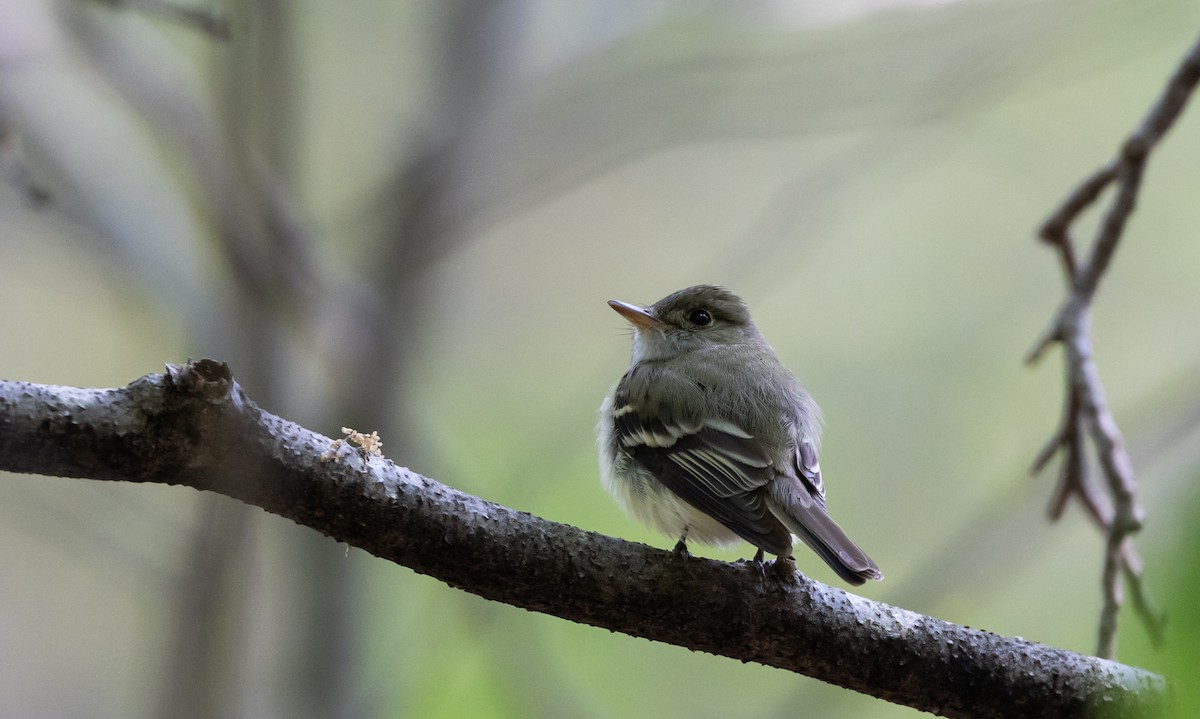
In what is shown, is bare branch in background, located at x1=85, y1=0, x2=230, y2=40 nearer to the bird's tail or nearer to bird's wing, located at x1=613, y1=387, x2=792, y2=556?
bird's wing, located at x1=613, y1=387, x2=792, y2=556

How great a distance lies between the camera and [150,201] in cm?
452

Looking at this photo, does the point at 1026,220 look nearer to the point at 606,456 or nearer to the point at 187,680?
the point at 606,456

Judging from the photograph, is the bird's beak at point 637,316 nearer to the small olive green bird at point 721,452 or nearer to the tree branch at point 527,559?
the small olive green bird at point 721,452

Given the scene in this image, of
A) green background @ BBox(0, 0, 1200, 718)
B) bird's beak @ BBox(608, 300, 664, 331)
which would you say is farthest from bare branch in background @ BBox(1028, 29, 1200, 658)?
bird's beak @ BBox(608, 300, 664, 331)

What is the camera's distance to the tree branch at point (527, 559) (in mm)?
1532

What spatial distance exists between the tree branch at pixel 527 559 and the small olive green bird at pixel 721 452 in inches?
5.2

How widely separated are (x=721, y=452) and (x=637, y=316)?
101 cm

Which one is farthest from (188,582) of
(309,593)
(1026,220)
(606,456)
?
(1026,220)

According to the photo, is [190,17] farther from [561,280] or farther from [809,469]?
[561,280]

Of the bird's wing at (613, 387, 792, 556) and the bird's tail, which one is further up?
the bird's wing at (613, 387, 792, 556)

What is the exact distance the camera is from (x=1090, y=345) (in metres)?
3.15

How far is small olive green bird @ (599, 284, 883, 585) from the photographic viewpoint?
2.34 metres

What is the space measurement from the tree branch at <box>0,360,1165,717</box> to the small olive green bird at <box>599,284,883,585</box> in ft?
0.43

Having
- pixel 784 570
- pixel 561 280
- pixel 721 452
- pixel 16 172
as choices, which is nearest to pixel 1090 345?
pixel 721 452
